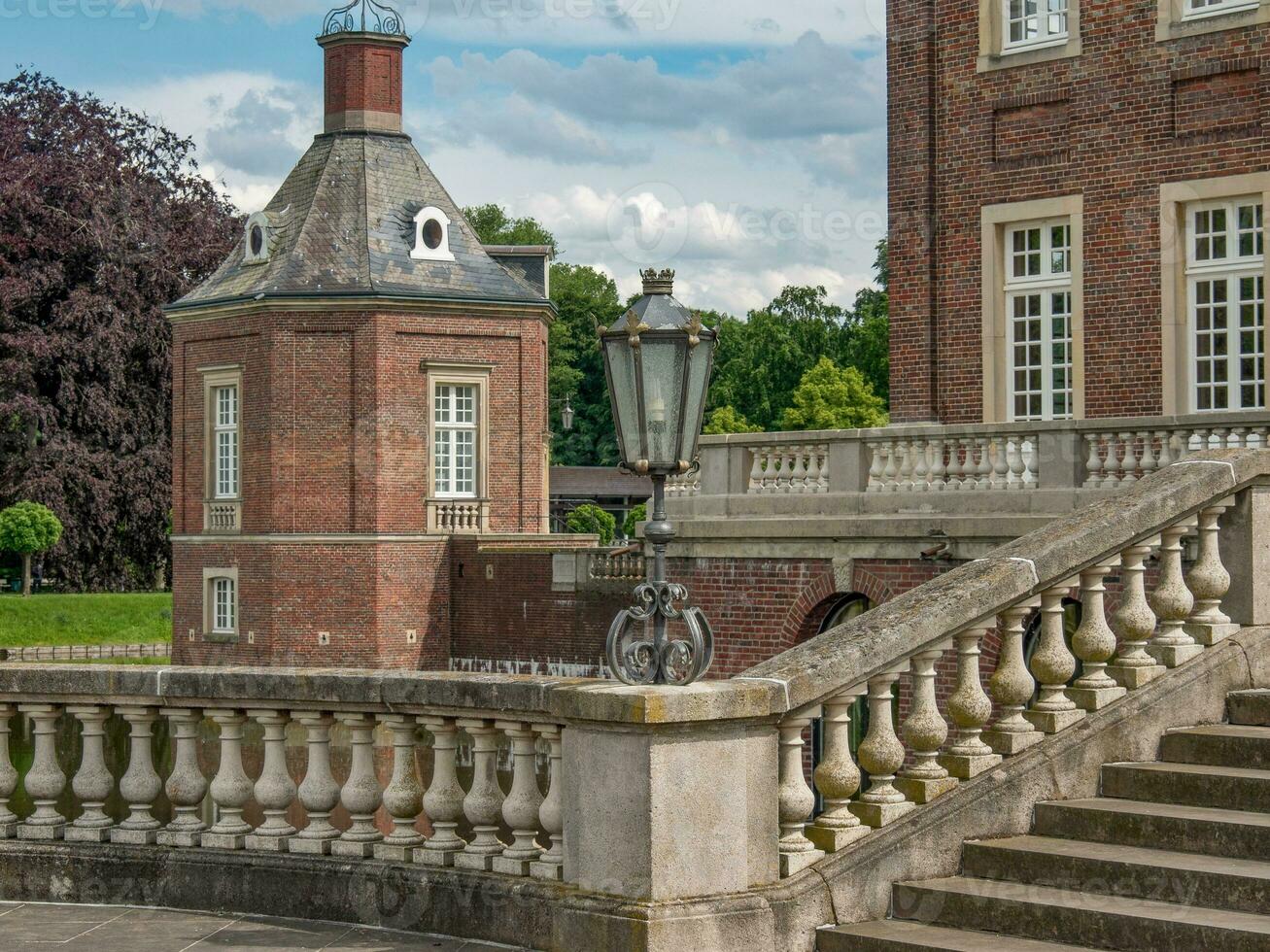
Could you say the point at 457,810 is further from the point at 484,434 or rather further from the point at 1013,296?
the point at 484,434

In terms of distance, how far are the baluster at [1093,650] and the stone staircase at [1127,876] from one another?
0.30 m

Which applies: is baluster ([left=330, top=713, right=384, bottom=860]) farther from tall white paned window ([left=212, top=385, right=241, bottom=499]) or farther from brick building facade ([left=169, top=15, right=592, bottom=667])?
tall white paned window ([left=212, top=385, right=241, bottom=499])

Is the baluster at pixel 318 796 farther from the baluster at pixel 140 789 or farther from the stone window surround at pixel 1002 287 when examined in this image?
the stone window surround at pixel 1002 287

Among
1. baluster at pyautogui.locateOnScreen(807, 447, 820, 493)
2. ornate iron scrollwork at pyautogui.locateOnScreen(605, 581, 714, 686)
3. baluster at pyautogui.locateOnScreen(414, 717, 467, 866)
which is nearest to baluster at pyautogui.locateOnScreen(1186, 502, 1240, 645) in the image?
ornate iron scrollwork at pyautogui.locateOnScreen(605, 581, 714, 686)

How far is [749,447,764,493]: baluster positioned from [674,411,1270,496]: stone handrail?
1 cm

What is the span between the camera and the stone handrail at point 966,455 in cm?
1767

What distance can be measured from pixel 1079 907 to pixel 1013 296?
1639 cm

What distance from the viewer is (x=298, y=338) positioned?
37.4 metres

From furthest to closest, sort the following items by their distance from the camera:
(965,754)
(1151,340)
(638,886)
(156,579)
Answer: (156,579) → (1151,340) → (965,754) → (638,886)

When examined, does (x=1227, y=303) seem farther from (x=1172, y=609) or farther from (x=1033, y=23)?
(x=1172, y=609)

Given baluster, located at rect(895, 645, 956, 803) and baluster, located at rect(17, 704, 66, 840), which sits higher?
baluster, located at rect(895, 645, 956, 803)

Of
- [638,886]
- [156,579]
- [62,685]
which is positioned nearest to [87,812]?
[62,685]

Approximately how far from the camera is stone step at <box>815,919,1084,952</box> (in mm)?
6391

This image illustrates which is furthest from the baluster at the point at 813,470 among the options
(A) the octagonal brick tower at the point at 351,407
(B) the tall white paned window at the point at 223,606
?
(B) the tall white paned window at the point at 223,606
